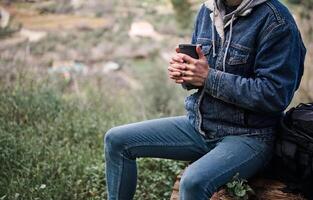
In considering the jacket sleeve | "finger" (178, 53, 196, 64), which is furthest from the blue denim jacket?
"finger" (178, 53, 196, 64)

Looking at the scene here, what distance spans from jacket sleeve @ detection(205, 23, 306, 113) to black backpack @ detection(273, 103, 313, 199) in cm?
Answer: 11

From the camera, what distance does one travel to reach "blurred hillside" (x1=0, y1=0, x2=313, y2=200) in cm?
357

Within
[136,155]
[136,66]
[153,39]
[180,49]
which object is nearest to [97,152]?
[136,155]

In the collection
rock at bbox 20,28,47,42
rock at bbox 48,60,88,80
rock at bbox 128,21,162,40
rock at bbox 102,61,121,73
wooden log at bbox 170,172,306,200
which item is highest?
wooden log at bbox 170,172,306,200

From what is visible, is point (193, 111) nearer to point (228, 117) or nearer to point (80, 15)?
point (228, 117)

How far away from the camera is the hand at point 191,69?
246cm

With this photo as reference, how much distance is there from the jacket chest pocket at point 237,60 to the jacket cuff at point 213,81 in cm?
10

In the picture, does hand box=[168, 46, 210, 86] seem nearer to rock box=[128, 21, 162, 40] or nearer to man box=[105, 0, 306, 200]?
man box=[105, 0, 306, 200]

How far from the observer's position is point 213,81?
244 cm

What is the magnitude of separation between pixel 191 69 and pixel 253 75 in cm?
32

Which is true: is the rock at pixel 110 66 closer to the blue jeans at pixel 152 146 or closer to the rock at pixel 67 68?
the rock at pixel 67 68

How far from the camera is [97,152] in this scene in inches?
161

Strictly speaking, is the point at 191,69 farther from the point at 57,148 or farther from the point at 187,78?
the point at 57,148

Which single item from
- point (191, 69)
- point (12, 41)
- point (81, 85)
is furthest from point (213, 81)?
point (12, 41)
